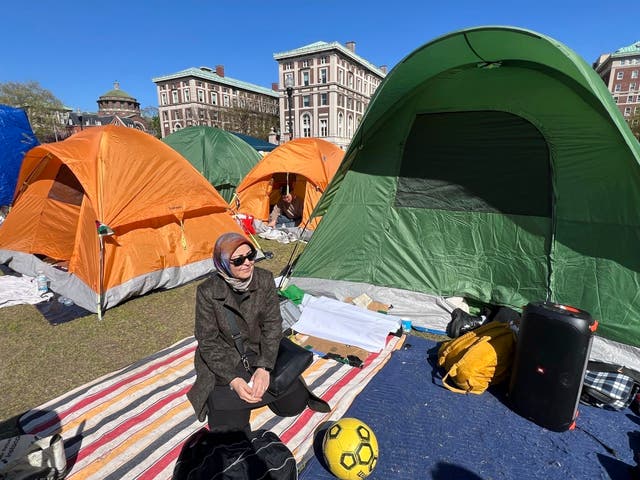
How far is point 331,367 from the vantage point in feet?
11.6

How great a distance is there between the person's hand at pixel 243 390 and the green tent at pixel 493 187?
2.82 meters

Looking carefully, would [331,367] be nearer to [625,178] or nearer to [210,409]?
[210,409]

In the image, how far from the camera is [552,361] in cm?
253

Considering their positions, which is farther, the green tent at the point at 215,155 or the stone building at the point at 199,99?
the stone building at the point at 199,99

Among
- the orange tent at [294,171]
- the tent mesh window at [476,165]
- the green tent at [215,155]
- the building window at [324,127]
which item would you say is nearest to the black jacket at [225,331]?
the tent mesh window at [476,165]

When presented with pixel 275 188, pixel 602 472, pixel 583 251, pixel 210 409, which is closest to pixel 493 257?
pixel 583 251

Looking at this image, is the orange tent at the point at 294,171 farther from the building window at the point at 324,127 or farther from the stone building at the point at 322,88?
the building window at the point at 324,127

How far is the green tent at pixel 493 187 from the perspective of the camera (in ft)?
11.1

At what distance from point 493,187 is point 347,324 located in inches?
96.3

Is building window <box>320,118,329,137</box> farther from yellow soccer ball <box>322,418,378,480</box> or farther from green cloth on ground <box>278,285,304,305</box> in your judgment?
yellow soccer ball <box>322,418,378,480</box>

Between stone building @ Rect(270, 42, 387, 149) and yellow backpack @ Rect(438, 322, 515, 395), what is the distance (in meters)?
53.2

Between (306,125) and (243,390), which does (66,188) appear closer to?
(243,390)

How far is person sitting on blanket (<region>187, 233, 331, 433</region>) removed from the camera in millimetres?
2340

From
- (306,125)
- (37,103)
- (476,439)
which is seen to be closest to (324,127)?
(306,125)
